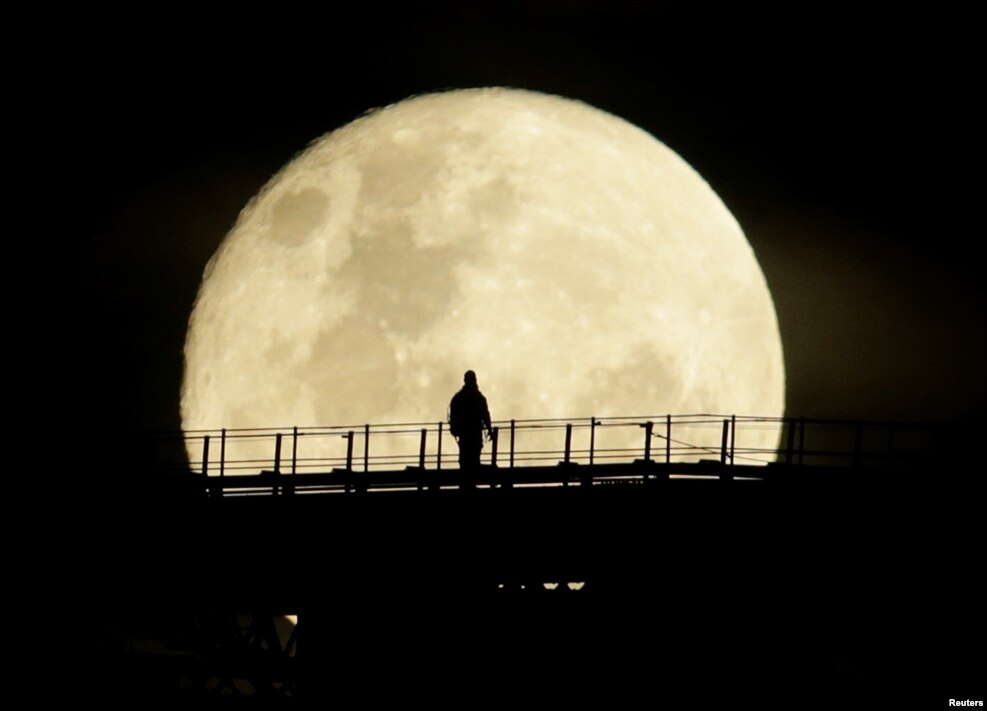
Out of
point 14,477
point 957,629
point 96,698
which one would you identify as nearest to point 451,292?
point 96,698

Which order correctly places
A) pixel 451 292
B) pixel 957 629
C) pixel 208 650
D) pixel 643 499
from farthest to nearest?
1. pixel 451 292
2. pixel 208 650
3. pixel 643 499
4. pixel 957 629

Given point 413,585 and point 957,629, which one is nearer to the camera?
point 957,629

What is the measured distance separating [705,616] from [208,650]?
8.10 meters

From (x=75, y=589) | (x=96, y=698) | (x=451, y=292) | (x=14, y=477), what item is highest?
(x=451, y=292)

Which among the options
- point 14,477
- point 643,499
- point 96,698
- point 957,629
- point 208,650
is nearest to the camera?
point 957,629

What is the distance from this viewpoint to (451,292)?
1468 inches

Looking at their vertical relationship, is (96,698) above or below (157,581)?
below

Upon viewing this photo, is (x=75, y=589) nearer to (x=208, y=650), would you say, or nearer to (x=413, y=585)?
(x=208, y=650)

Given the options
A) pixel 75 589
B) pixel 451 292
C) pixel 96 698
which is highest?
pixel 451 292

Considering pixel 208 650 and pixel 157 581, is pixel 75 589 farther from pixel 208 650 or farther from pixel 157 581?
pixel 208 650

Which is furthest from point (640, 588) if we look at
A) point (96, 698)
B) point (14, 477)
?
point (96, 698)

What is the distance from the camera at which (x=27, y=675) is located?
74.9 ft

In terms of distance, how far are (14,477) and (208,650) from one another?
4.10m

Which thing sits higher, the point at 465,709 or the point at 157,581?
the point at 157,581
